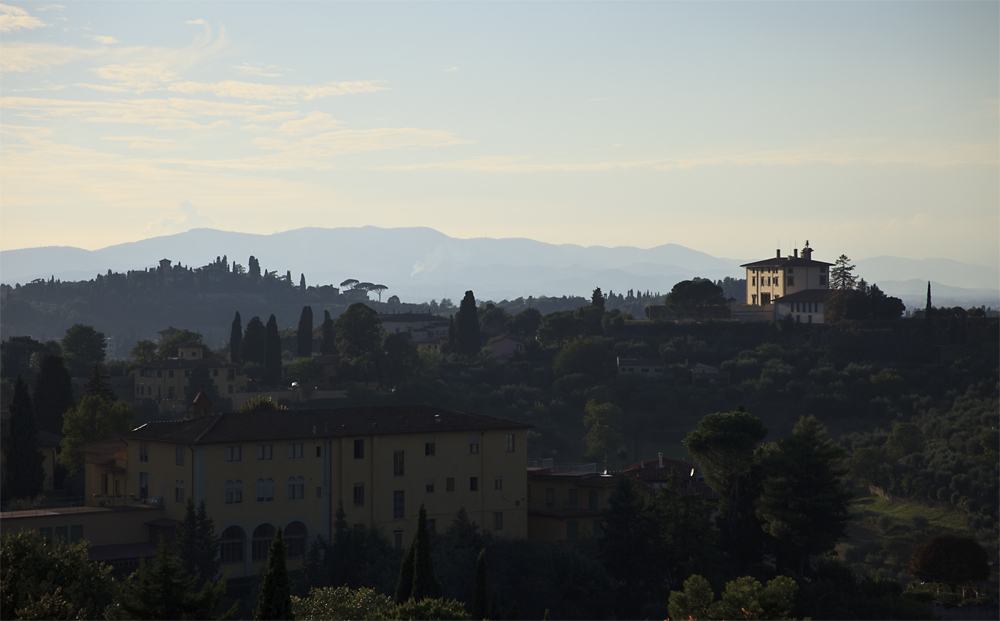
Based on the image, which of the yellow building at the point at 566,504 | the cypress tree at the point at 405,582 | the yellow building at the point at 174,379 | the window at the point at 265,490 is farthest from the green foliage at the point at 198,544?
the yellow building at the point at 174,379

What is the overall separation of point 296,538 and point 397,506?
14.7 ft

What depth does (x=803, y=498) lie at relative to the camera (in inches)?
1774

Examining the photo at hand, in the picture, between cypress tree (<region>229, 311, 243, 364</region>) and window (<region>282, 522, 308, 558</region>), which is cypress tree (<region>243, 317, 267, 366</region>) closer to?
cypress tree (<region>229, 311, 243, 364</region>)

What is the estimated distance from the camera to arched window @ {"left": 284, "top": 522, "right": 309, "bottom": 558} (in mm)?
43625

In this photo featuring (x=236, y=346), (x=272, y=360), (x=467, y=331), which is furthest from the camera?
(x=467, y=331)

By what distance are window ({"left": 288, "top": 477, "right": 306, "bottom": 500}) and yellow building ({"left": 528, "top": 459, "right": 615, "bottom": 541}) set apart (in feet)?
35.6

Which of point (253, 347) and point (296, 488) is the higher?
point (253, 347)

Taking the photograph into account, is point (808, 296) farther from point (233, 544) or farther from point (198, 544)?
point (198, 544)

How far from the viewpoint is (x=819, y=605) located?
4116cm

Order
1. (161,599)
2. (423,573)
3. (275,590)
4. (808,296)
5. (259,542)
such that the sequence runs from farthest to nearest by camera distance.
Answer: (808,296) → (259,542) → (423,573) → (161,599) → (275,590)

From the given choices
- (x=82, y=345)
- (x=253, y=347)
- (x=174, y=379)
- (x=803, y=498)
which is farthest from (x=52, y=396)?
(x=803, y=498)

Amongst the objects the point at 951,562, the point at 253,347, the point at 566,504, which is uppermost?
the point at 253,347

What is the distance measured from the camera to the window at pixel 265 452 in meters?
43.5

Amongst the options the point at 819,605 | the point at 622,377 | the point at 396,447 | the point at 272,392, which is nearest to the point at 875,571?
the point at 819,605
